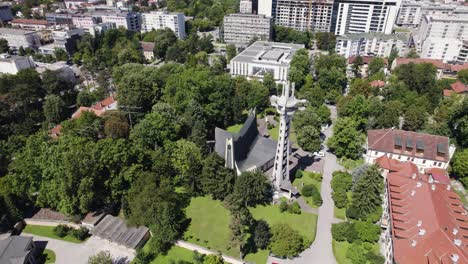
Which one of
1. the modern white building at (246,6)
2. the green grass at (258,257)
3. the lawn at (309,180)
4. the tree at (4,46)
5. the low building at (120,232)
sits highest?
the modern white building at (246,6)

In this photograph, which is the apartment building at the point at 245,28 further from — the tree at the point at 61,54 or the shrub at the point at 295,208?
the shrub at the point at 295,208

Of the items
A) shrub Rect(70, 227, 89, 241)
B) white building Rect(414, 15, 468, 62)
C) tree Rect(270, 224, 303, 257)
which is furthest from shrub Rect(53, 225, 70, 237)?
white building Rect(414, 15, 468, 62)

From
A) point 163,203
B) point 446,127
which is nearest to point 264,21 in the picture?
point 446,127

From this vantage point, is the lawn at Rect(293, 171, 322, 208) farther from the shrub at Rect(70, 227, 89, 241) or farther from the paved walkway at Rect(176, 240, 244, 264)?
the shrub at Rect(70, 227, 89, 241)

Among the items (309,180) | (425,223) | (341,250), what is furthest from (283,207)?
(425,223)

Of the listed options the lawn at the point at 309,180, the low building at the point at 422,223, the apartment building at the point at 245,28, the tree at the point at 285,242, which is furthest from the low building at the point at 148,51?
the low building at the point at 422,223

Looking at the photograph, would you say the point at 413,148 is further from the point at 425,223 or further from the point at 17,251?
the point at 17,251
